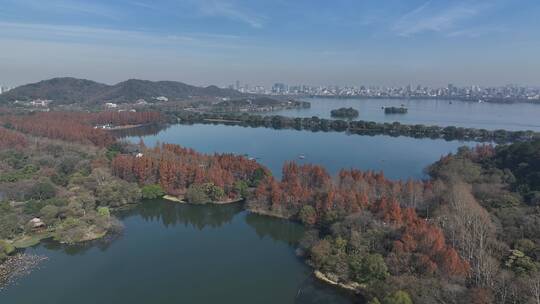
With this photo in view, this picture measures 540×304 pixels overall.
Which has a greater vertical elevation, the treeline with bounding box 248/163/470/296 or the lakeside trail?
the treeline with bounding box 248/163/470/296

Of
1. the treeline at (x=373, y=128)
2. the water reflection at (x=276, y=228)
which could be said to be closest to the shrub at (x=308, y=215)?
the water reflection at (x=276, y=228)

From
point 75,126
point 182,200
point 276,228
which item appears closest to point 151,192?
point 182,200

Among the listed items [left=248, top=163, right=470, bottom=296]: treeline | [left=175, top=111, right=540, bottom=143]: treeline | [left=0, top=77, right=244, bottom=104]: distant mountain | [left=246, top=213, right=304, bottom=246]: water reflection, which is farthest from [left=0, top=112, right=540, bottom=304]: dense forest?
[left=0, top=77, right=244, bottom=104]: distant mountain

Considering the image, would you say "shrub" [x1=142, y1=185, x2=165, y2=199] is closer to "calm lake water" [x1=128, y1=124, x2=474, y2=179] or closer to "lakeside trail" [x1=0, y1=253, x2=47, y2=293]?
"lakeside trail" [x1=0, y1=253, x2=47, y2=293]

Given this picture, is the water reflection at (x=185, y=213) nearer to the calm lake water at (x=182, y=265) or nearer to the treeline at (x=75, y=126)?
the calm lake water at (x=182, y=265)

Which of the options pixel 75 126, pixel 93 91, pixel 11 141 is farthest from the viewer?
pixel 93 91

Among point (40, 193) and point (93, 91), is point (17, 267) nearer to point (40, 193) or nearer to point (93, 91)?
point (40, 193)
